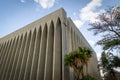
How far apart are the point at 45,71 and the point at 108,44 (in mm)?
8713

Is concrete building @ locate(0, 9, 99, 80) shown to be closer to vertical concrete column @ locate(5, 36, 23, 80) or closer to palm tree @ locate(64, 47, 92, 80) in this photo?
vertical concrete column @ locate(5, 36, 23, 80)

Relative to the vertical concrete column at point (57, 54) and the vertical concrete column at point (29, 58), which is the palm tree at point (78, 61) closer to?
the vertical concrete column at point (57, 54)

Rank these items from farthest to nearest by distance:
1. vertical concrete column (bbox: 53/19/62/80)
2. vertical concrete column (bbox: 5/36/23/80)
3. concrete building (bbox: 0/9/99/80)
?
vertical concrete column (bbox: 5/36/23/80) → concrete building (bbox: 0/9/99/80) → vertical concrete column (bbox: 53/19/62/80)

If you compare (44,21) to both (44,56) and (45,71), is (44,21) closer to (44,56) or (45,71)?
(44,56)

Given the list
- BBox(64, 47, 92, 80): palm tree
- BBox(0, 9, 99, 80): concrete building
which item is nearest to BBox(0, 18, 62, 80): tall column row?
BBox(0, 9, 99, 80): concrete building

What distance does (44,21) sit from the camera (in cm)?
2081

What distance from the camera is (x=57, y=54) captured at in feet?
53.7

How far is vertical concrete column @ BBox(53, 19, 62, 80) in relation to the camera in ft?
49.4

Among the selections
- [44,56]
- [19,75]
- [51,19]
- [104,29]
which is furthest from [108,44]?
[19,75]

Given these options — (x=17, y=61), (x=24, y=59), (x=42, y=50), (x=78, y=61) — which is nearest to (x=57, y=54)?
(x=42, y=50)

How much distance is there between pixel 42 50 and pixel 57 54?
113 inches

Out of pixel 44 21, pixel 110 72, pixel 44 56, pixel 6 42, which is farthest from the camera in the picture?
pixel 6 42

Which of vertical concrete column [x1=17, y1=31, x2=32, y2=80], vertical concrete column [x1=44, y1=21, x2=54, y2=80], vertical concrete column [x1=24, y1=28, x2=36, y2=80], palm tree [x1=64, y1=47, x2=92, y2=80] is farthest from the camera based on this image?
vertical concrete column [x1=17, y1=31, x2=32, y2=80]

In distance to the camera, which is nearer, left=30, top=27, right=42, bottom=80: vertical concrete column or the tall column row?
the tall column row
